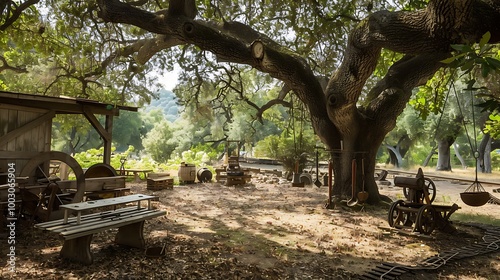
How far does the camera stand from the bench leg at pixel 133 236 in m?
5.81

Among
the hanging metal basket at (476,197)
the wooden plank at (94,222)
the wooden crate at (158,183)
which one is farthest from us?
the wooden crate at (158,183)

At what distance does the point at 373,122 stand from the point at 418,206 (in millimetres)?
3619

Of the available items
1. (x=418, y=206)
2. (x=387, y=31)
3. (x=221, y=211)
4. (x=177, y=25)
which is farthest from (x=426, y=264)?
(x=177, y=25)

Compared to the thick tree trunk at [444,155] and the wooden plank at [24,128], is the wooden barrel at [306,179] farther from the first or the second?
the thick tree trunk at [444,155]

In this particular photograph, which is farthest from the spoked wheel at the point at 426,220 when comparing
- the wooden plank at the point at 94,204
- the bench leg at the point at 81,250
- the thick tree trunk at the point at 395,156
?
the thick tree trunk at the point at 395,156

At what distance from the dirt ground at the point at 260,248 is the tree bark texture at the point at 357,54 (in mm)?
2117

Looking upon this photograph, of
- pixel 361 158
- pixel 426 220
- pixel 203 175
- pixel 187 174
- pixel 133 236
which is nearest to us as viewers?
pixel 133 236

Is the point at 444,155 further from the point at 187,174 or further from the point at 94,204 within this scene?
the point at 94,204

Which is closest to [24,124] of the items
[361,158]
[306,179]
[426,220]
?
[361,158]

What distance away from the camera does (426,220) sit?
7379 mm

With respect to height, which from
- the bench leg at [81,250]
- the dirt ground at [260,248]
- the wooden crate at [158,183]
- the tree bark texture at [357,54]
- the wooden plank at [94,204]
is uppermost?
the tree bark texture at [357,54]

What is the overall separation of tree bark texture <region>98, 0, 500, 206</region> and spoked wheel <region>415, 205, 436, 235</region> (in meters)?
2.98

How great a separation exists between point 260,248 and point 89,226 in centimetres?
292

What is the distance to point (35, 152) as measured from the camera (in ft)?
26.1
